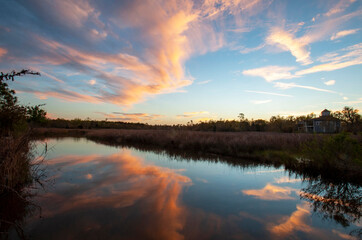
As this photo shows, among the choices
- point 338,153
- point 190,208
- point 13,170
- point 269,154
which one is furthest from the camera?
point 269,154

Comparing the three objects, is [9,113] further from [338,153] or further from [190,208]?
[338,153]

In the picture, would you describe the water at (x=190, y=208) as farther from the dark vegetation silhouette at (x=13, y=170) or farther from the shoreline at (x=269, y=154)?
the shoreline at (x=269, y=154)

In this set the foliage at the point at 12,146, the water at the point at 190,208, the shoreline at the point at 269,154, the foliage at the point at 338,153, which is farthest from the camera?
the shoreline at the point at 269,154

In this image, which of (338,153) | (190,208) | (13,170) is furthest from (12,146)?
(338,153)

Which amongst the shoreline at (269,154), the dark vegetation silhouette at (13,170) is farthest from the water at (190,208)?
the shoreline at (269,154)

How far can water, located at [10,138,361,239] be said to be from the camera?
3891mm

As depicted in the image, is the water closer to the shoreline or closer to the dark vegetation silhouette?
the dark vegetation silhouette

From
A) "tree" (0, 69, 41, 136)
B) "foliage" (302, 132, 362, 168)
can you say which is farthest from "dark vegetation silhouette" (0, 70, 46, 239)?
"foliage" (302, 132, 362, 168)

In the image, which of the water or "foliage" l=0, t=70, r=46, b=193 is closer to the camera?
the water

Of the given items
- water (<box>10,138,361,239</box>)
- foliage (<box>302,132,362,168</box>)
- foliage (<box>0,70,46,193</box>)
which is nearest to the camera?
water (<box>10,138,361,239</box>)

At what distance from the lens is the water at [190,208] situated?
3891 mm

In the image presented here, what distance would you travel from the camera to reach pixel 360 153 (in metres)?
7.02

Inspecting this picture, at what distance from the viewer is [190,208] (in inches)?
199

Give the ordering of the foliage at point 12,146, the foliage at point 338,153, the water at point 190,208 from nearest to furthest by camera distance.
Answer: the water at point 190,208 < the foliage at point 12,146 < the foliage at point 338,153
